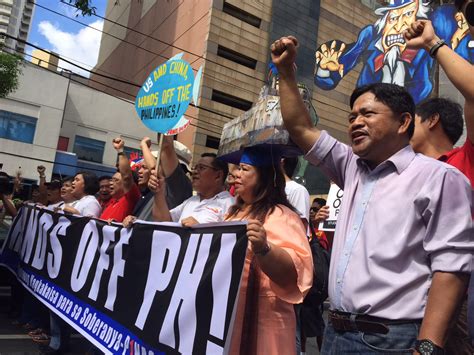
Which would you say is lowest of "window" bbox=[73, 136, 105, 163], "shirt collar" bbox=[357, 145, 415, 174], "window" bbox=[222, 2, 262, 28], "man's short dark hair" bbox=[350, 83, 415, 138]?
"shirt collar" bbox=[357, 145, 415, 174]

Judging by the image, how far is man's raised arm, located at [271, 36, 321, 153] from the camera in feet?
6.43

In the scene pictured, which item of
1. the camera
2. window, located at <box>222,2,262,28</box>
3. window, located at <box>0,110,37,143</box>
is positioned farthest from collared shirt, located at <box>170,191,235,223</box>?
window, located at <box>222,2,262,28</box>

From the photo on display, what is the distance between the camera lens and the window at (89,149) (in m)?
27.1

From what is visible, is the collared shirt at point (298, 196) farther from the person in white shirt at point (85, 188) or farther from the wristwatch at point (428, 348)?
the person in white shirt at point (85, 188)

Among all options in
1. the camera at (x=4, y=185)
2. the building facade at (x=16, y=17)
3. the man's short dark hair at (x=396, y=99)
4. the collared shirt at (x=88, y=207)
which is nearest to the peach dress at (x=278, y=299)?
the man's short dark hair at (x=396, y=99)

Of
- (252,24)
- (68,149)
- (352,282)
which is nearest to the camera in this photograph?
(352,282)

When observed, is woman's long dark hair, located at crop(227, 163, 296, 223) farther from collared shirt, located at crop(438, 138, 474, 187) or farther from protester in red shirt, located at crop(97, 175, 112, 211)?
protester in red shirt, located at crop(97, 175, 112, 211)

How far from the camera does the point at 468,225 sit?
1.46m

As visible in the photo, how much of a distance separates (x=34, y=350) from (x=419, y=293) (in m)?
3.99

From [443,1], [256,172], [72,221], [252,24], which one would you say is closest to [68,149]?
[252,24]

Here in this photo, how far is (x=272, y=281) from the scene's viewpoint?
2031mm

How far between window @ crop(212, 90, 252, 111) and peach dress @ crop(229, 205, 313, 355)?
27.4 metres

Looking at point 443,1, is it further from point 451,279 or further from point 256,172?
point 451,279

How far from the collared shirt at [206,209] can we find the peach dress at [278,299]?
3.05 feet
